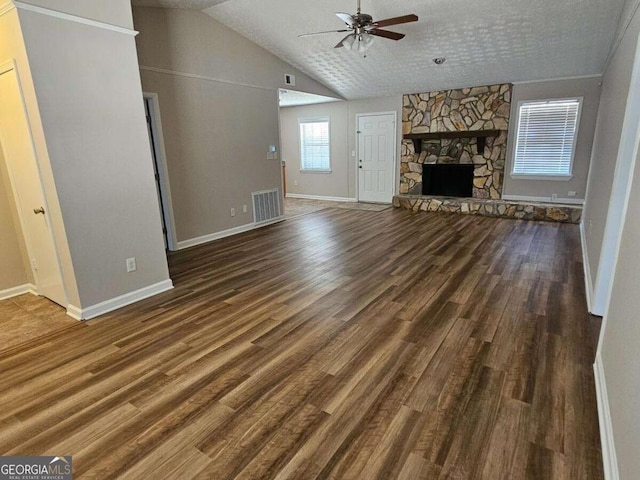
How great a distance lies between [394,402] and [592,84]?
7.01m

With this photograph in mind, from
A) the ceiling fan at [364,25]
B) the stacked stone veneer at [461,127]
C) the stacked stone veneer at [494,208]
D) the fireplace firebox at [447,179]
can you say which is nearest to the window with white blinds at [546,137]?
the stacked stone veneer at [461,127]

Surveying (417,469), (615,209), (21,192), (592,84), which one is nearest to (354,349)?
(417,469)

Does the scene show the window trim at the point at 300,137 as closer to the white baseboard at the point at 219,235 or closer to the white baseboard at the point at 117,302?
the white baseboard at the point at 219,235

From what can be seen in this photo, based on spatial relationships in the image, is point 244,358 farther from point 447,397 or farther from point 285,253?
point 285,253

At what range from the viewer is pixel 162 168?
4.72m

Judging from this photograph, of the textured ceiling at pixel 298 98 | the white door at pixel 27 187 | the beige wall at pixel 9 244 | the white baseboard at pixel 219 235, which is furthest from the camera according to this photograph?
the textured ceiling at pixel 298 98

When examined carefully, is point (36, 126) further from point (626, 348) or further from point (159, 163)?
A: point (626, 348)

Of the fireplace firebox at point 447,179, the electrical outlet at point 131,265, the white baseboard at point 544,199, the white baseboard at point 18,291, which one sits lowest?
the white baseboard at point 18,291

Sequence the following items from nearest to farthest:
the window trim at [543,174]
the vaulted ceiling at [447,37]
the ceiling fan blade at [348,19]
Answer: the ceiling fan blade at [348,19]
the vaulted ceiling at [447,37]
the window trim at [543,174]

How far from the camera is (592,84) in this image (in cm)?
603

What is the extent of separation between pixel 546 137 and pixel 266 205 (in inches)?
215

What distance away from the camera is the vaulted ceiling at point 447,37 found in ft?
14.2

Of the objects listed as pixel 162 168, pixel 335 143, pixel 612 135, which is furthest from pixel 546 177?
pixel 162 168

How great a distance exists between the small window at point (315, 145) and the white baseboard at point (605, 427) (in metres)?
7.74
